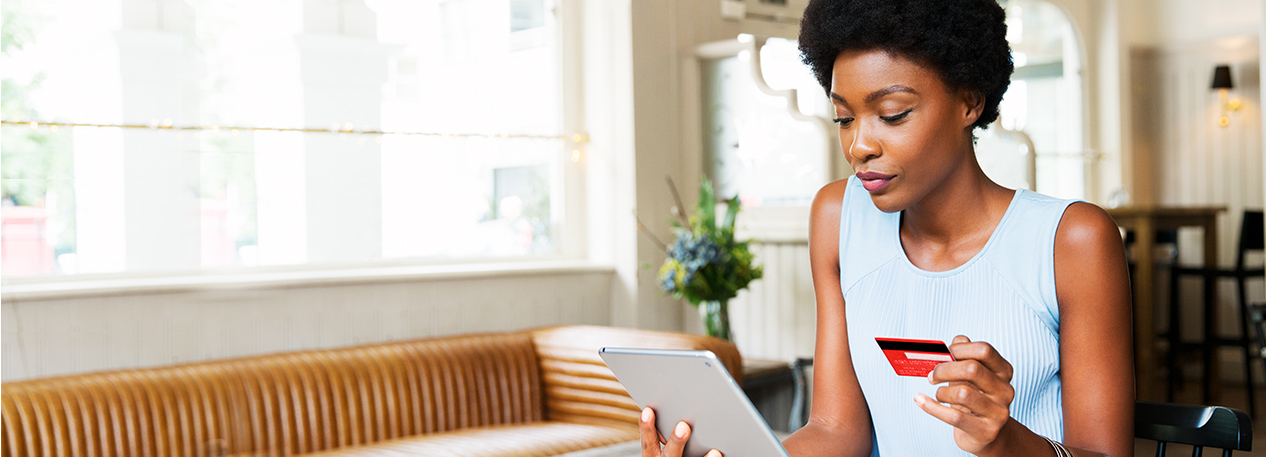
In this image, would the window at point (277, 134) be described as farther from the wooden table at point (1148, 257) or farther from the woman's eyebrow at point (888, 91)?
the wooden table at point (1148, 257)

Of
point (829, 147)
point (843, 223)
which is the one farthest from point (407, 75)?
point (843, 223)

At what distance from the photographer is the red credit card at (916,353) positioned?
0.84 m

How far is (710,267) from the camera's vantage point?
141 inches

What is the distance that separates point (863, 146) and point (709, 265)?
250cm

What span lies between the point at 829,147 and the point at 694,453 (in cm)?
278

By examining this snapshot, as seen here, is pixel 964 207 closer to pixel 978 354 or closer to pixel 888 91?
pixel 888 91

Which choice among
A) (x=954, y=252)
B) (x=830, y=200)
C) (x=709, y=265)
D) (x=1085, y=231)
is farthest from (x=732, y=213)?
(x=1085, y=231)

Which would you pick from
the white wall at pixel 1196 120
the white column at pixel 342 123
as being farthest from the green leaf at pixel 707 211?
the white wall at pixel 1196 120

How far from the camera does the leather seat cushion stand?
2857 mm

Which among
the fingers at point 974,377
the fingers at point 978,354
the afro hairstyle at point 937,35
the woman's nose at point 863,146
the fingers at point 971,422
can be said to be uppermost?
the afro hairstyle at point 937,35

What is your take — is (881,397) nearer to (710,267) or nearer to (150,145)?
(710,267)

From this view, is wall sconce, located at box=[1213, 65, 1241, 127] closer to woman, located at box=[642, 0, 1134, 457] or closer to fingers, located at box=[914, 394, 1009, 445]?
woman, located at box=[642, 0, 1134, 457]

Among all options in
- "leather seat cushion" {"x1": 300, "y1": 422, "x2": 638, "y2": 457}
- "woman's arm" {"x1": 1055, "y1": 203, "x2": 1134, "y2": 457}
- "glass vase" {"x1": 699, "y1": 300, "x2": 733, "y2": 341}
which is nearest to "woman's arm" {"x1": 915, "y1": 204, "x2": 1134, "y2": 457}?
"woman's arm" {"x1": 1055, "y1": 203, "x2": 1134, "y2": 457}

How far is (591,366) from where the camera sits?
133 inches
